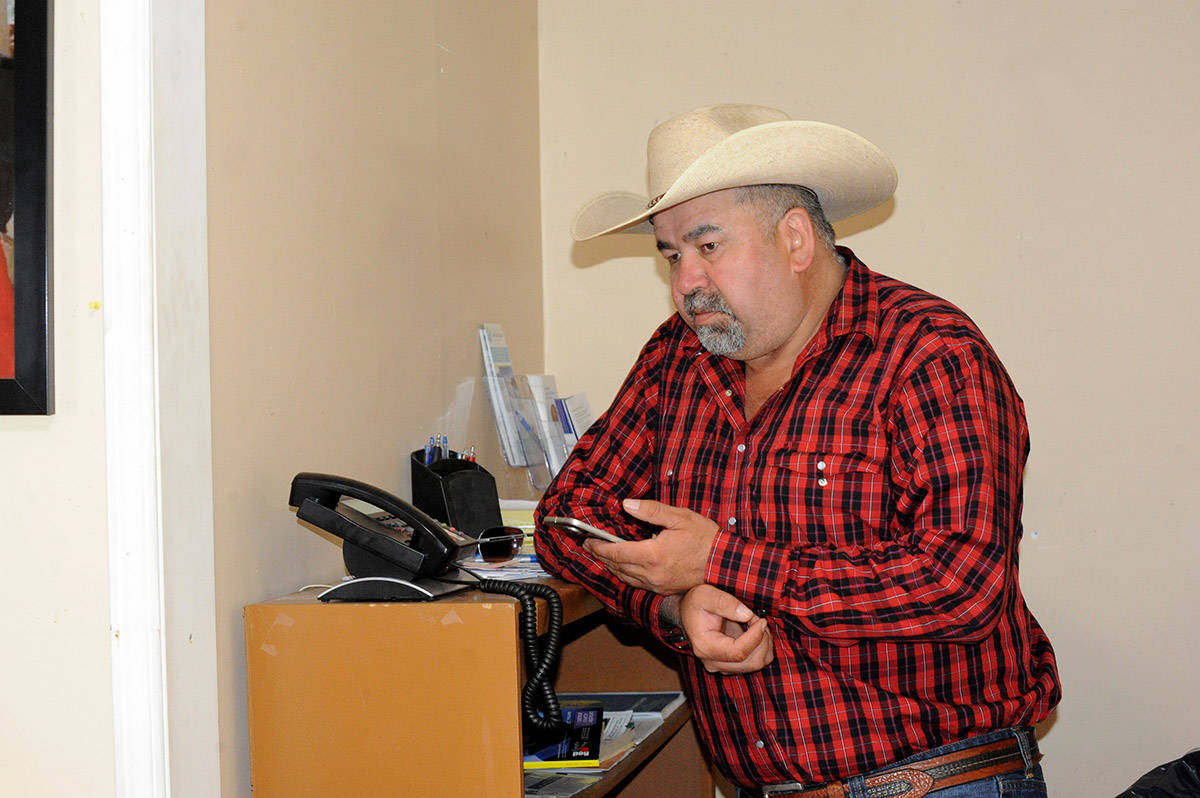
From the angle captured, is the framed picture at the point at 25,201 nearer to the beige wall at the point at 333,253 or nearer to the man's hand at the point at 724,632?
the beige wall at the point at 333,253

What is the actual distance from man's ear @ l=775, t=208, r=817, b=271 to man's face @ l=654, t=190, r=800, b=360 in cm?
2

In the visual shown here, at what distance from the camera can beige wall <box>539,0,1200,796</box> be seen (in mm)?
2658

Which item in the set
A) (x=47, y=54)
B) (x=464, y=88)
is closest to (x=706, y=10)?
(x=464, y=88)

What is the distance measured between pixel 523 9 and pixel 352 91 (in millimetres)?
1205

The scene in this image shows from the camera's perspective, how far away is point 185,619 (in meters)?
1.38

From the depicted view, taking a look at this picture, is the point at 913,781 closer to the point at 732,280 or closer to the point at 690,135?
the point at 732,280

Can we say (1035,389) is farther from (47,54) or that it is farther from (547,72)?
(47,54)

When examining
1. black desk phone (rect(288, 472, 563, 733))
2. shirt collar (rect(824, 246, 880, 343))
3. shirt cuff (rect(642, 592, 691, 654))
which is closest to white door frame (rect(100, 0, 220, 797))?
black desk phone (rect(288, 472, 563, 733))

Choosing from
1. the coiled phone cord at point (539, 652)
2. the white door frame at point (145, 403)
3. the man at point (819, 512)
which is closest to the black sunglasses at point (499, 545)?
the man at point (819, 512)

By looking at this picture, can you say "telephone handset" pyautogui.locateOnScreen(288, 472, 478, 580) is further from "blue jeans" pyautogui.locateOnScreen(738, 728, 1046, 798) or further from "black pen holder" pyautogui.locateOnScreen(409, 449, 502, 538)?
"blue jeans" pyautogui.locateOnScreen(738, 728, 1046, 798)

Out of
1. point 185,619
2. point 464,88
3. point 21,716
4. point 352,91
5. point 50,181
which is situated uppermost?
point 464,88

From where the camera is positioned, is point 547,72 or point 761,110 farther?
point 547,72

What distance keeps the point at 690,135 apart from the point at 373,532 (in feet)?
2.85

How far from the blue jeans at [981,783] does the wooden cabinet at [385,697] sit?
1.76 ft
